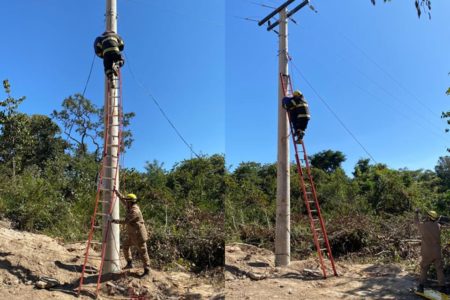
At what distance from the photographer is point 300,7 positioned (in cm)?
768

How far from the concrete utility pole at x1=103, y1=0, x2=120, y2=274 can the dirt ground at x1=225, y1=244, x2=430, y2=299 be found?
1812mm

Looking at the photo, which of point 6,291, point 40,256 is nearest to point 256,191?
point 40,256

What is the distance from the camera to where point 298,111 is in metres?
7.29

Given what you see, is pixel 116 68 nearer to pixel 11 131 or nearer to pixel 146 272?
pixel 146 272

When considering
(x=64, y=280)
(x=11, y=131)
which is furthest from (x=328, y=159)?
(x=64, y=280)

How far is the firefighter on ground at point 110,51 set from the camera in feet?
20.9

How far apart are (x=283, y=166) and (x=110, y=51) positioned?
3.47m

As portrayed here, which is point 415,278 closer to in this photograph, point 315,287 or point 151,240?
point 315,287

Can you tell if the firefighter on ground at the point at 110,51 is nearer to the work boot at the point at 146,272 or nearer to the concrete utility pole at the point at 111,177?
the concrete utility pole at the point at 111,177

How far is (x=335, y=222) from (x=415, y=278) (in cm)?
358

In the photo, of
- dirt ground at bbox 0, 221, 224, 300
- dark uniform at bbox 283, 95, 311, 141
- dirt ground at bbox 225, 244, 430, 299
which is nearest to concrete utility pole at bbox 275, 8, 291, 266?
dark uniform at bbox 283, 95, 311, 141

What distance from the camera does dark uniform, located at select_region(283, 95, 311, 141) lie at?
7250 mm

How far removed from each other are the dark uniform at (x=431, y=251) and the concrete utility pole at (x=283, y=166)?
214 cm

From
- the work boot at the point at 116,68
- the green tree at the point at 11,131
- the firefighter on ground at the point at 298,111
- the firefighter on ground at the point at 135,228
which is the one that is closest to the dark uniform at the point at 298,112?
the firefighter on ground at the point at 298,111
